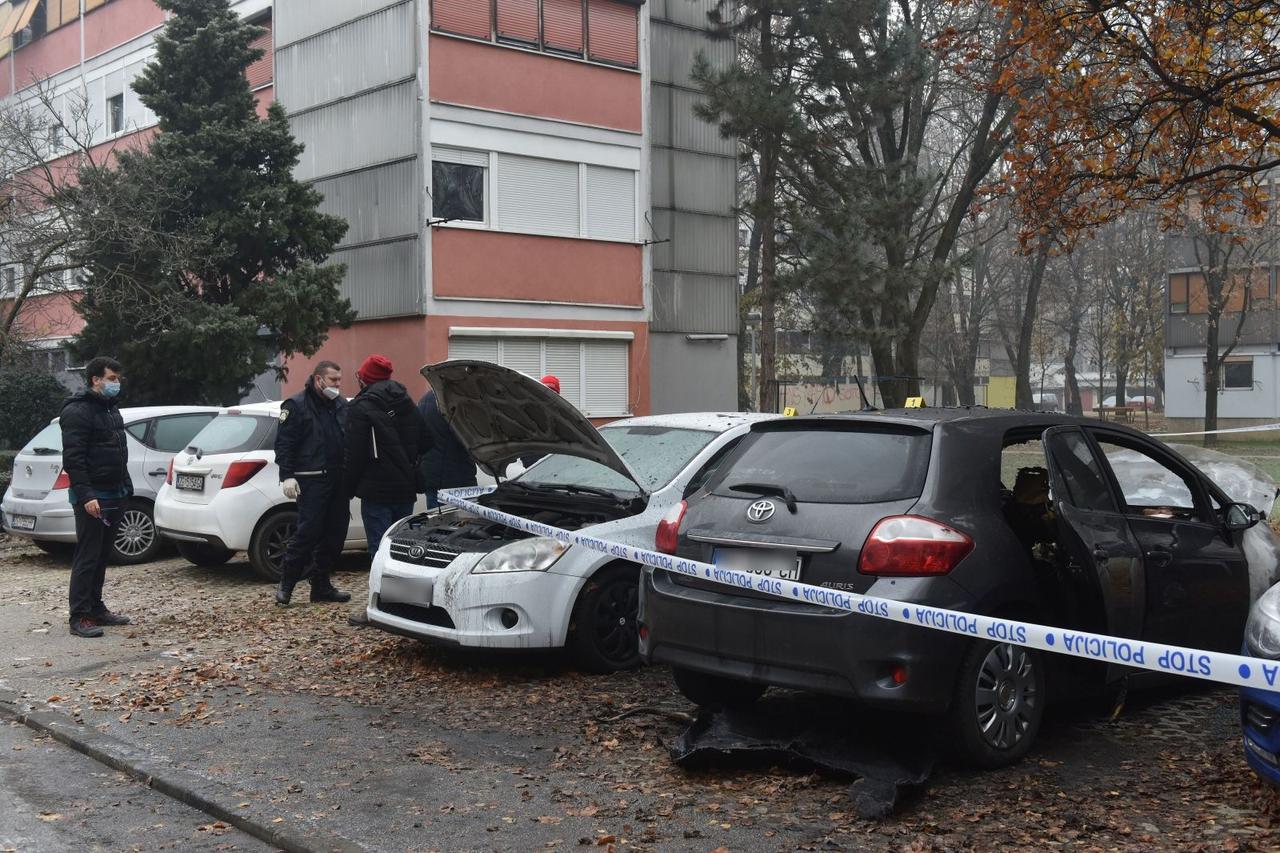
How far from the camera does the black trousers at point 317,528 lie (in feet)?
34.2

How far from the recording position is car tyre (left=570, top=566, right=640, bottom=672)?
774 centimetres

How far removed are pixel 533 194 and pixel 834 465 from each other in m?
19.0

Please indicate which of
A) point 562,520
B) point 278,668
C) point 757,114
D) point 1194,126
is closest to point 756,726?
point 562,520

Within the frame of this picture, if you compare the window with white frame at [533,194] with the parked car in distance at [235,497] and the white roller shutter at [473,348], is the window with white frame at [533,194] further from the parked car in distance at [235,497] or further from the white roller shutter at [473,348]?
the parked car in distance at [235,497]

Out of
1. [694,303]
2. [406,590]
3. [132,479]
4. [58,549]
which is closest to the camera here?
[406,590]

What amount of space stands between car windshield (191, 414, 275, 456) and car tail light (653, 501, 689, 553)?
6543 mm

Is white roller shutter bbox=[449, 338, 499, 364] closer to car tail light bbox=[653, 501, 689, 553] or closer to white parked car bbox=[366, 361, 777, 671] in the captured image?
white parked car bbox=[366, 361, 777, 671]

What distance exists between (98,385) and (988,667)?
677 centimetres

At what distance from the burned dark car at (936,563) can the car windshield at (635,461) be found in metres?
1.73

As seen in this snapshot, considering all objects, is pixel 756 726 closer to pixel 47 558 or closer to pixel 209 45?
pixel 47 558

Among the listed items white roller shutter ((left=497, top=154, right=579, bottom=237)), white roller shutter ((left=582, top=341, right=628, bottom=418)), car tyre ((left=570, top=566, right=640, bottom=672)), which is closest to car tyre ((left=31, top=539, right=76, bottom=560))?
car tyre ((left=570, top=566, right=640, bottom=672))

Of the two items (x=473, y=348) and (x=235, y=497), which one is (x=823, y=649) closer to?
(x=235, y=497)

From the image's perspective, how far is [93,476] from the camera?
9430 mm

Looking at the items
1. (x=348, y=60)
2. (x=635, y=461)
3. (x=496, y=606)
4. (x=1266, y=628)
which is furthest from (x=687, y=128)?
(x=1266, y=628)
